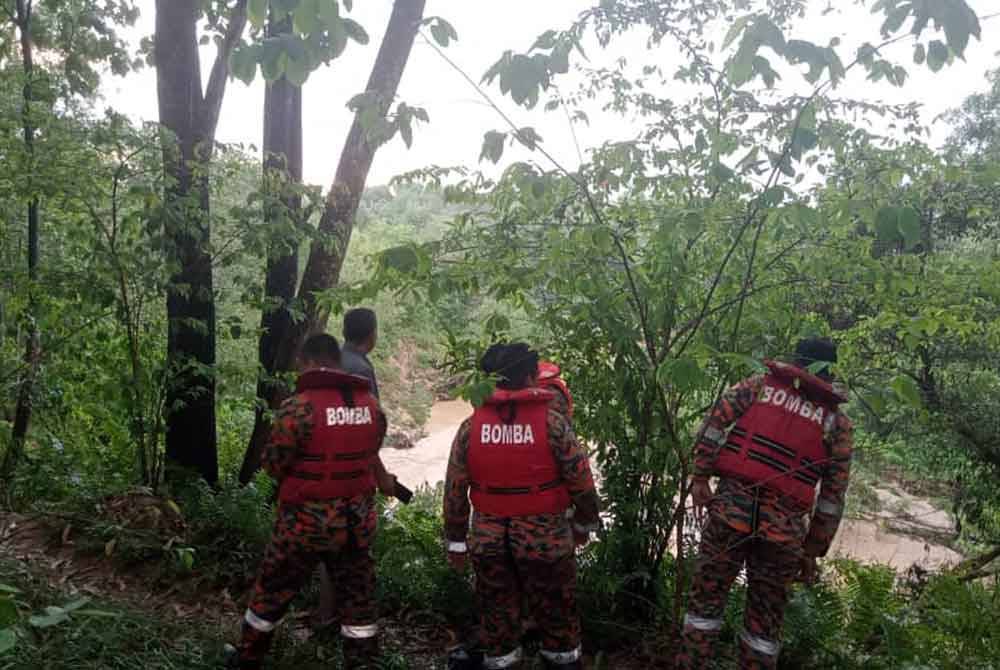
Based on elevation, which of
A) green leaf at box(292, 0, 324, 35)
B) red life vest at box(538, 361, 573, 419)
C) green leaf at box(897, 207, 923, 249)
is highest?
green leaf at box(292, 0, 324, 35)

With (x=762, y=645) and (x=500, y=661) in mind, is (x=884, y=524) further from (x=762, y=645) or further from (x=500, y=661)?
(x=500, y=661)

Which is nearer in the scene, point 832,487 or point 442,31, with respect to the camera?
point 442,31

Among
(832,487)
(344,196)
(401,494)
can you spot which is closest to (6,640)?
(401,494)

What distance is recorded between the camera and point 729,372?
11.9 ft

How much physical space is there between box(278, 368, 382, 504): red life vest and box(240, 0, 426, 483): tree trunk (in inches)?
71.2

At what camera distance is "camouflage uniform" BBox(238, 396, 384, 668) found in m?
3.31

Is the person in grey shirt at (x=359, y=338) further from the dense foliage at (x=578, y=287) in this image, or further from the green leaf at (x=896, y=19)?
the green leaf at (x=896, y=19)

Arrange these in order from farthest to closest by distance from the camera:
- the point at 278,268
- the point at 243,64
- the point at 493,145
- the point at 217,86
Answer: the point at 278,268, the point at 217,86, the point at 493,145, the point at 243,64

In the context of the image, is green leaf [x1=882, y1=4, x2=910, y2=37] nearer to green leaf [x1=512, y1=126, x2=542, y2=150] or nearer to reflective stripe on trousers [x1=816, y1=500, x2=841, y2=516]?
green leaf [x1=512, y1=126, x2=542, y2=150]

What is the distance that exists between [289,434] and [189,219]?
189 centimetres

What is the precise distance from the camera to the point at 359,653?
345 cm

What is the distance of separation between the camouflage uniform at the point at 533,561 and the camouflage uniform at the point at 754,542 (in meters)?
0.55

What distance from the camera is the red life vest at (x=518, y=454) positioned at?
10.7ft

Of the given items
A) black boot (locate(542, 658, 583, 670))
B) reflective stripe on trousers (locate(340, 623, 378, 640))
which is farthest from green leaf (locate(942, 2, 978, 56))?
reflective stripe on trousers (locate(340, 623, 378, 640))
